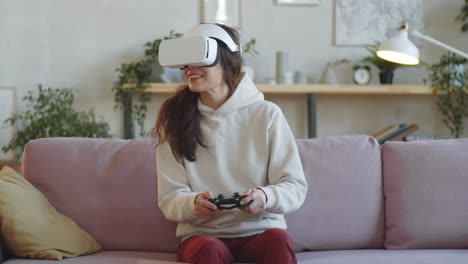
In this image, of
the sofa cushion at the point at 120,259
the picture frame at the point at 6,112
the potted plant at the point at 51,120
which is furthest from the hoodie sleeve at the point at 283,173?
the picture frame at the point at 6,112

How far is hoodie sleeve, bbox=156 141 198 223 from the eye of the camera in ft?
5.79

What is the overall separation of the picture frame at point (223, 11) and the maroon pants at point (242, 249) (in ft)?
8.43

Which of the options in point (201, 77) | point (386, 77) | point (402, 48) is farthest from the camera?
point (386, 77)

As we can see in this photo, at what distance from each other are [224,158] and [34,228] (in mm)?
672

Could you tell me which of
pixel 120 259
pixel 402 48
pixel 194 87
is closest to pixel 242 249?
pixel 120 259

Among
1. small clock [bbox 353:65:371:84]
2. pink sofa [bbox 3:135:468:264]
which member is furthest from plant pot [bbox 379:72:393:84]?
pink sofa [bbox 3:135:468:264]

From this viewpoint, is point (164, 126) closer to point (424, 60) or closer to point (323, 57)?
point (323, 57)

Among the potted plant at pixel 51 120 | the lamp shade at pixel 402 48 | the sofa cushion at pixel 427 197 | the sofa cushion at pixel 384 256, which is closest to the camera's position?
the sofa cushion at pixel 384 256

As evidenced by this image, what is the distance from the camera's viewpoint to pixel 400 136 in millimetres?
4105

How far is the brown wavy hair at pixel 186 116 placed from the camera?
1.90 metres

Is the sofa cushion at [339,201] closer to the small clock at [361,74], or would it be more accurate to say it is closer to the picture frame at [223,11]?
the small clock at [361,74]

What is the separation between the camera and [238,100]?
1950 millimetres

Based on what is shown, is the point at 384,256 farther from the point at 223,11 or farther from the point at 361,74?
the point at 223,11

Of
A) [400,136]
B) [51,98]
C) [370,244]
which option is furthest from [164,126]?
[400,136]
